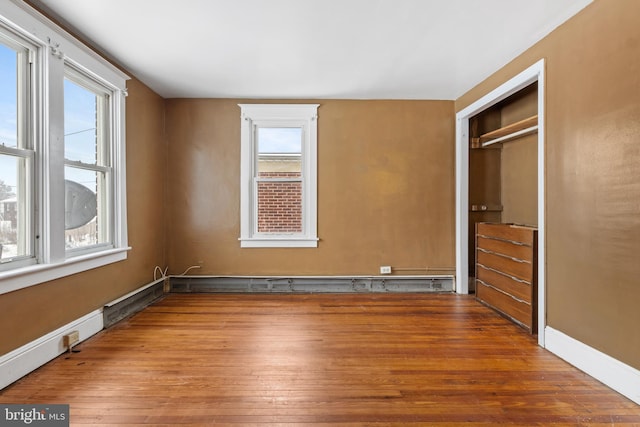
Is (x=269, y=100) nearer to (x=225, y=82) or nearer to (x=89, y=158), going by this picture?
(x=225, y=82)

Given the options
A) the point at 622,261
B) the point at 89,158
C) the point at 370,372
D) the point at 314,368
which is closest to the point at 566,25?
the point at 622,261

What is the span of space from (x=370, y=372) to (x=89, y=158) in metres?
3.15

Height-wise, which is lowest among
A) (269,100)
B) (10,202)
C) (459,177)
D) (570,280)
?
(570,280)

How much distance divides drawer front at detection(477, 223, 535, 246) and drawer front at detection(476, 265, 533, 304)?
1.38 feet

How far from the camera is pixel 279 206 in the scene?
4.48 metres

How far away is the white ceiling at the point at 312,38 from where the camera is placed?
7.77 ft

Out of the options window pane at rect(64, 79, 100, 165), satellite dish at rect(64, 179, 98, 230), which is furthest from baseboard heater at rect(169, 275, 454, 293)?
window pane at rect(64, 79, 100, 165)

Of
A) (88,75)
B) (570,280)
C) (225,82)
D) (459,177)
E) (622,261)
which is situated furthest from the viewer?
(459,177)

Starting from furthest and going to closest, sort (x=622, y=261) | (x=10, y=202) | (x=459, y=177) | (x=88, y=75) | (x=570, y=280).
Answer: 1. (x=459, y=177)
2. (x=88, y=75)
3. (x=570, y=280)
4. (x=10, y=202)
5. (x=622, y=261)

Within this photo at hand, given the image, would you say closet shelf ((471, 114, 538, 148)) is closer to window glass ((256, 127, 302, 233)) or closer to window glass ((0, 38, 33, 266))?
window glass ((256, 127, 302, 233))

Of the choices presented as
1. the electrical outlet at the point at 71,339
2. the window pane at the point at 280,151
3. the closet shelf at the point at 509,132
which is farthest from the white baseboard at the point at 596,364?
the electrical outlet at the point at 71,339

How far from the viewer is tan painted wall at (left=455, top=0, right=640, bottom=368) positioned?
2.03m

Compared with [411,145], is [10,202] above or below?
below

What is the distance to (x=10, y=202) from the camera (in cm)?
226
